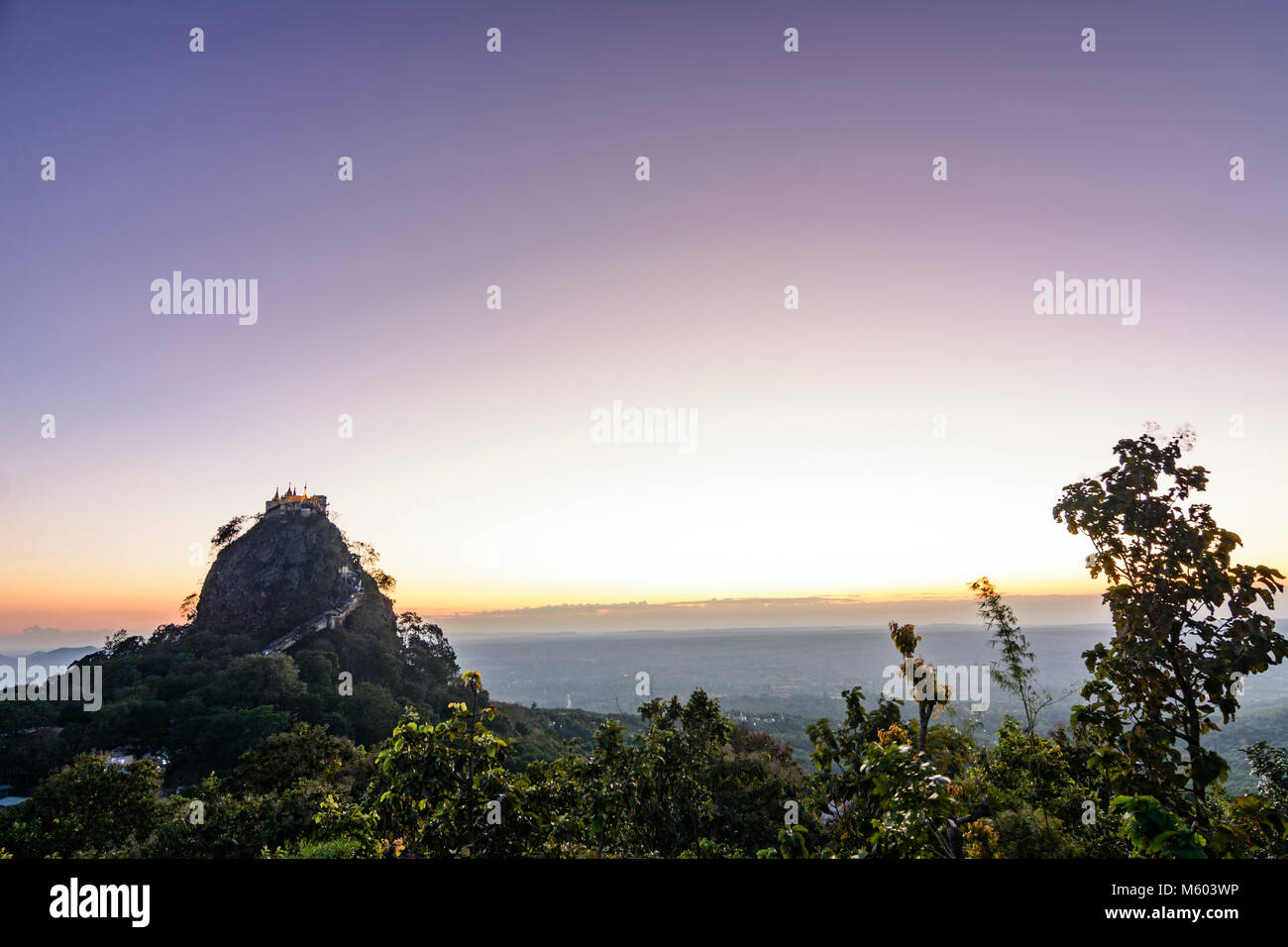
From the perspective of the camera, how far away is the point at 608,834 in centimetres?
954

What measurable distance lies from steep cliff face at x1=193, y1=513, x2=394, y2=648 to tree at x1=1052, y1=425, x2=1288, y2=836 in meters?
81.9

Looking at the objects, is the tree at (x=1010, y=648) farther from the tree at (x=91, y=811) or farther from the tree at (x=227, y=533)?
the tree at (x=227, y=533)

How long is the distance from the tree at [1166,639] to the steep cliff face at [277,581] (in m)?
81.9

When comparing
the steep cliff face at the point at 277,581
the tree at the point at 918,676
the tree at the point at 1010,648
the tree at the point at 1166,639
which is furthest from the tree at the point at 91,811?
the steep cliff face at the point at 277,581

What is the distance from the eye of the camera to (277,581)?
73688mm

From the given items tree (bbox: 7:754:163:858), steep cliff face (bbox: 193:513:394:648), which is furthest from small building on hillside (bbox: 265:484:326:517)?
tree (bbox: 7:754:163:858)

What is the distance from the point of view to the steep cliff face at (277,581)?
7112cm

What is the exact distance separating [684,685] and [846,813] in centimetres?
17139

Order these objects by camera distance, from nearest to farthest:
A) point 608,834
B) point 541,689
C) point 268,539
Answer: point 608,834, point 268,539, point 541,689

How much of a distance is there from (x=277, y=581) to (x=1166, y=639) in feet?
288
